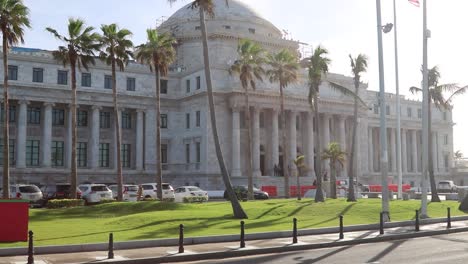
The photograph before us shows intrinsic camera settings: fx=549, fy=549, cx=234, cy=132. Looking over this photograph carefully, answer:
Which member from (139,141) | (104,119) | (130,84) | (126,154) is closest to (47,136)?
(104,119)

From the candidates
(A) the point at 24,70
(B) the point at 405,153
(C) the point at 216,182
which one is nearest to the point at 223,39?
(C) the point at 216,182

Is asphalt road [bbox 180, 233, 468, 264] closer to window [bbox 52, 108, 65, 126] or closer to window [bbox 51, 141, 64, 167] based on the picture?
window [bbox 51, 141, 64, 167]

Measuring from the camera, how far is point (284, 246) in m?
20.5

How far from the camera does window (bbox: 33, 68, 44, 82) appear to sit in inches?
2635

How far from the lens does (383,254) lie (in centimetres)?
1861

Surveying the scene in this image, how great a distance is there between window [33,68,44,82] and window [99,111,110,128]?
8.98 m

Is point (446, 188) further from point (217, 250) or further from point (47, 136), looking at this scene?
point (217, 250)

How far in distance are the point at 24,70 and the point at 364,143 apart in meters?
51.6

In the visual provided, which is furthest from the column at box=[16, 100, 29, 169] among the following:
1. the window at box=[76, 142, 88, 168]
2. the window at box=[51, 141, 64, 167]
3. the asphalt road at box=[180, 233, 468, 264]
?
the asphalt road at box=[180, 233, 468, 264]

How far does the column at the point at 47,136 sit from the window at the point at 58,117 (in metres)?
2.16

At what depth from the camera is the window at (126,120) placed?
74.8 metres

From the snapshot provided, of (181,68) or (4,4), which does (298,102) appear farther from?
(4,4)

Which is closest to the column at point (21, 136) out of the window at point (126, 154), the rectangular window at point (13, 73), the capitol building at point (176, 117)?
the capitol building at point (176, 117)

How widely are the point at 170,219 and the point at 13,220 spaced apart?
9.39 metres
